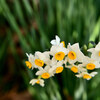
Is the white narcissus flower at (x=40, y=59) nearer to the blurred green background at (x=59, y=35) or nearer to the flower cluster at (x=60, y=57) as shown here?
the flower cluster at (x=60, y=57)

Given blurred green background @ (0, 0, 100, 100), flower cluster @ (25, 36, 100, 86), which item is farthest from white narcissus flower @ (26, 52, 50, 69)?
blurred green background @ (0, 0, 100, 100)

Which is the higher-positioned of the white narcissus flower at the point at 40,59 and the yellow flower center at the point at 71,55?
the white narcissus flower at the point at 40,59

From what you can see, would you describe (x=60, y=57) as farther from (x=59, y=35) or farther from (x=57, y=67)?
(x=59, y=35)

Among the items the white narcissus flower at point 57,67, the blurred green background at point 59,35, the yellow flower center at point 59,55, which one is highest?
the blurred green background at point 59,35

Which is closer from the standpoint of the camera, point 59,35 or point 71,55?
point 71,55

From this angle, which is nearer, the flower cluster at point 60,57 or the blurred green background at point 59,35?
the flower cluster at point 60,57

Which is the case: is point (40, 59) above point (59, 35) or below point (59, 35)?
below

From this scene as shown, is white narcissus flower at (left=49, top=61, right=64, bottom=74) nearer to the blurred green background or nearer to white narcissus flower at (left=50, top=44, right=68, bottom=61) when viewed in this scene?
white narcissus flower at (left=50, top=44, right=68, bottom=61)

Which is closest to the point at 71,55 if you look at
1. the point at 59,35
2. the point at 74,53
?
the point at 74,53

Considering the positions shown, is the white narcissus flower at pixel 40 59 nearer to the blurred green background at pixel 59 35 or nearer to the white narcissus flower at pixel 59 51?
the white narcissus flower at pixel 59 51

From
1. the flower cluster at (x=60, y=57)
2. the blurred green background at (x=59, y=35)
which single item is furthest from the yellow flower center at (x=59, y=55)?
the blurred green background at (x=59, y=35)

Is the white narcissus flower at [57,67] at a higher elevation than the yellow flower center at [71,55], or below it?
below
